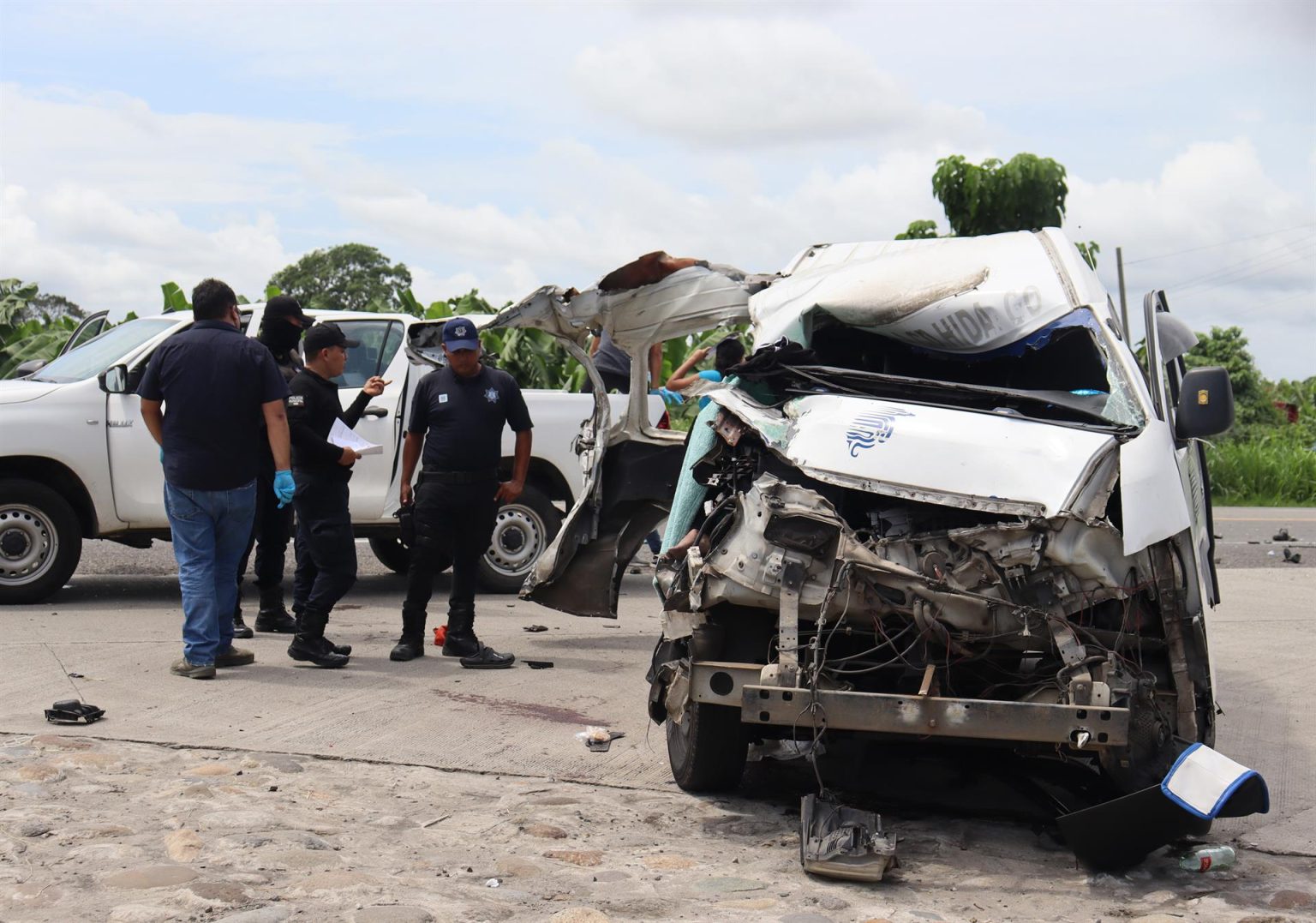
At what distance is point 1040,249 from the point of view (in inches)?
258

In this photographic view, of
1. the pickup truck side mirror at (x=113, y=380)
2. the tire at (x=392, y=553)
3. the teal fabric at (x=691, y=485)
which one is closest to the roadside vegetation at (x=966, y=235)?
the tire at (x=392, y=553)

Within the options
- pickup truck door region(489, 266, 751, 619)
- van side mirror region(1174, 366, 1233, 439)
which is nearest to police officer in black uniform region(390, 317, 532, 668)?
pickup truck door region(489, 266, 751, 619)

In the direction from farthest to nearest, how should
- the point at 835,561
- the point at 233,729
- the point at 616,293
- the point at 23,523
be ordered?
1. the point at 23,523
2. the point at 616,293
3. the point at 233,729
4. the point at 835,561

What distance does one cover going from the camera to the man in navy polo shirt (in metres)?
7.35

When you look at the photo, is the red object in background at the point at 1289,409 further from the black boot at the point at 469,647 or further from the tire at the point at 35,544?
the tire at the point at 35,544

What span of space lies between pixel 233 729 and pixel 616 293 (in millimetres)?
3039

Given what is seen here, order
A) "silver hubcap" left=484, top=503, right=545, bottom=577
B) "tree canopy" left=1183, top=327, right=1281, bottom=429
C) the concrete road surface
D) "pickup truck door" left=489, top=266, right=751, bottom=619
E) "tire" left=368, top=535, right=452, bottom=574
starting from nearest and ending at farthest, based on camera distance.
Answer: the concrete road surface < "pickup truck door" left=489, top=266, right=751, bottom=619 < "silver hubcap" left=484, top=503, right=545, bottom=577 < "tire" left=368, top=535, right=452, bottom=574 < "tree canopy" left=1183, top=327, right=1281, bottom=429

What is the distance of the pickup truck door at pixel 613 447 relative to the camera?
7684 mm

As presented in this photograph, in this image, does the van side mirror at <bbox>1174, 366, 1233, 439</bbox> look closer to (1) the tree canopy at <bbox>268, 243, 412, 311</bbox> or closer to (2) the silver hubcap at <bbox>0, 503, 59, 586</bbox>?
(2) the silver hubcap at <bbox>0, 503, 59, 586</bbox>

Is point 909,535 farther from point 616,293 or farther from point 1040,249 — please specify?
point 616,293

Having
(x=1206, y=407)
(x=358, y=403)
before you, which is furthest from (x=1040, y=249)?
(x=358, y=403)

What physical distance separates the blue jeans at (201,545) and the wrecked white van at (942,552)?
9.27 ft

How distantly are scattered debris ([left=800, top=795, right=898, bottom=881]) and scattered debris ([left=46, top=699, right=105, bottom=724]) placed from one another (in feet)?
10.9

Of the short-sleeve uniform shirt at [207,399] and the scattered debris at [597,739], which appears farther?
the short-sleeve uniform shirt at [207,399]
